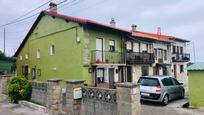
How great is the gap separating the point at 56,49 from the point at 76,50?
10.2 ft

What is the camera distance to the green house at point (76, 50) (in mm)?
16234

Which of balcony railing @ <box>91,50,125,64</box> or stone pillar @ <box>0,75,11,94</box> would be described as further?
balcony railing @ <box>91,50,125,64</box>

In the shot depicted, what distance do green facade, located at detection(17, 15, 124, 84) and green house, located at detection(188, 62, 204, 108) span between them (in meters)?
8.33

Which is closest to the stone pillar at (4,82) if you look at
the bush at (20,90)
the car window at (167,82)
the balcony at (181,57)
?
the bush at (20,90)

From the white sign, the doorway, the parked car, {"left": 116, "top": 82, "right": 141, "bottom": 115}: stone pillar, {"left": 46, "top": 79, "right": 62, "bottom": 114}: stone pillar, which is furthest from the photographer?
the doorway

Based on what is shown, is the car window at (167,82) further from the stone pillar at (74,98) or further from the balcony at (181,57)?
the balcony at (181,57)

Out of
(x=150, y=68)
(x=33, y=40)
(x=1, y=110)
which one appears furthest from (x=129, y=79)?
(x=1, y=110)

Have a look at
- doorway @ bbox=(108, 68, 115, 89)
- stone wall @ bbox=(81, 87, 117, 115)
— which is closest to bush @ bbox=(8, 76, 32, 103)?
stone wall @ bbox=(81, 87, 117, 115)

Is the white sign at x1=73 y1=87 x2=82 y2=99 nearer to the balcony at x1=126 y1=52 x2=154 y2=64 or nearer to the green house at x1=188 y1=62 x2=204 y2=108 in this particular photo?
the green house at x1=188 y1=62 x2=204 y2=108

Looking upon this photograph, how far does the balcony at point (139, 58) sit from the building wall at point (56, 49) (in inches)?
215

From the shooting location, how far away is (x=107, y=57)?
57.9ft

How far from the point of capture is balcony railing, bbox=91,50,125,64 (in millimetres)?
16647

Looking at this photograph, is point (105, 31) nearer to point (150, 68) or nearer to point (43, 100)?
point (150, 68)

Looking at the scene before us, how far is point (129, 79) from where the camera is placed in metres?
20.4
